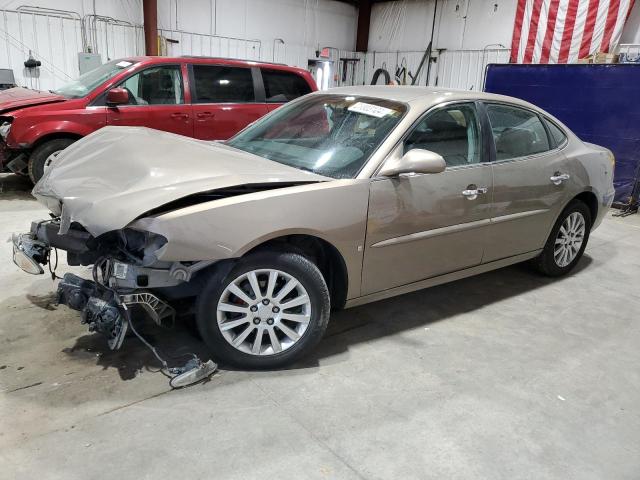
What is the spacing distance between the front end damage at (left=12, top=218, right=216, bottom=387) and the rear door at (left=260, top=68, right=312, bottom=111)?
4.36m

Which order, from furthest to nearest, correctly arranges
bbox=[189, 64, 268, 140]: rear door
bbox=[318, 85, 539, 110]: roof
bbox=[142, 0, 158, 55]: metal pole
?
bbox=[142, 0, 158, 55]: metal pole < bbox=[189, 64, 268, 140]: rear door < bbox=[318, 85, 539, 110]: roof

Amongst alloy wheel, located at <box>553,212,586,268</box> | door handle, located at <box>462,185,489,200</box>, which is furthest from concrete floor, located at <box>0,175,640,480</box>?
door handle, located at <box>462,185,489,200</box>

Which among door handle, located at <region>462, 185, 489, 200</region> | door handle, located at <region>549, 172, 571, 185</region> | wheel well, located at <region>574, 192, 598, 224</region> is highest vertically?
door handle, located at <region>549, 172, 571, 185</region>

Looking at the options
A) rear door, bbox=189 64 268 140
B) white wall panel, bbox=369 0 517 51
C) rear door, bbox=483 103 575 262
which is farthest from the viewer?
white wall panel, bbox=369 0 517 51

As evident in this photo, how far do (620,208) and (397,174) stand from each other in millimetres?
5813

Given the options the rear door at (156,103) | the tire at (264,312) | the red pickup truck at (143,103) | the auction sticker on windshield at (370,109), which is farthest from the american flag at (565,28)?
the tire at (264,312)

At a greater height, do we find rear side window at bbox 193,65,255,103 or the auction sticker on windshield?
rear side window at bbox 193,65,255,103

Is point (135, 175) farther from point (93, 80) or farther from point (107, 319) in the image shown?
point (93, 80)

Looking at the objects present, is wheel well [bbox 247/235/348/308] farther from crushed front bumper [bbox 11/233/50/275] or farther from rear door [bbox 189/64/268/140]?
rear door [bbox 189/64/268/140]

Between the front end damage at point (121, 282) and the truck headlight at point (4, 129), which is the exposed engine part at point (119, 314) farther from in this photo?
the truck headlight at point (4, 129)

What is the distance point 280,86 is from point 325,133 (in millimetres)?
3851

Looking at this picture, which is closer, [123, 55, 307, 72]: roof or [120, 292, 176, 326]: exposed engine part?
[120, 292, 176, 326]: exposed engine part

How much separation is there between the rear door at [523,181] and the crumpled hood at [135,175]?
1421mm

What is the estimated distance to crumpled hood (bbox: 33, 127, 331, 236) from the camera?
2369 millimetres
